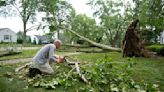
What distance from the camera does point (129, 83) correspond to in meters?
8.05

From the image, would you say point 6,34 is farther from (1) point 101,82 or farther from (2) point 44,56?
(1) point 101,82

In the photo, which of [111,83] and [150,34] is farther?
[150,34]

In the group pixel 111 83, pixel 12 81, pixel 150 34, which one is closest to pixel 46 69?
pixel 12 81

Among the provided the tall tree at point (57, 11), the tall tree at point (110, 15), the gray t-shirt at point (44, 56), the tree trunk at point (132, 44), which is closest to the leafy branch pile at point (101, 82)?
the gray t-shirt at point (44, 56)

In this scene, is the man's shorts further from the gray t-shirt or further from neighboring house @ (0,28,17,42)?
neighboring house @ (0,28,17,42)

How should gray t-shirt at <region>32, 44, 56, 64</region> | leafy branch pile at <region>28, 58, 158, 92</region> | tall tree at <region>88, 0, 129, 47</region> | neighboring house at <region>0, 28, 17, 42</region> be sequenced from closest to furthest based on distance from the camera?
leafy branch pile at <region>28, 58, 158, 92</region>, gray t-shirt at <region>32, 44, 56, 64</region>, tall tree at <region>88, 0, 129, 47</region>, neighboring house at <region>0, 28, 17, 42</region>

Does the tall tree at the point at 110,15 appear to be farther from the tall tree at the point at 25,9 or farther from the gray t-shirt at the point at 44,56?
the gray t-shirt at the point at 44,56

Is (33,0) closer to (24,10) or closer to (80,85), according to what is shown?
(24,10)

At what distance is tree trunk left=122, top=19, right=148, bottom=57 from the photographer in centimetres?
1628

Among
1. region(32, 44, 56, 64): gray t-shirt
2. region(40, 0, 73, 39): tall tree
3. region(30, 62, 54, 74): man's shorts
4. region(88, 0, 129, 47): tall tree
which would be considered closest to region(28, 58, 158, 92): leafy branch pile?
region(30, 62, 54, 74): man's shorts

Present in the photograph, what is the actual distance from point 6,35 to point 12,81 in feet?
212

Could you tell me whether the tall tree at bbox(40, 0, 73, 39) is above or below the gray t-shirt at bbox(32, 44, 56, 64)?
above

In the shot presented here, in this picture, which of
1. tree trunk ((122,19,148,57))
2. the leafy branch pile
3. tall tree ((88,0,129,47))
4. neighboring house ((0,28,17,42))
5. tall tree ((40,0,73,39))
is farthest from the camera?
neighboring house ((0,28,17,42))

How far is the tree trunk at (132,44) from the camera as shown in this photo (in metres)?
16.3
